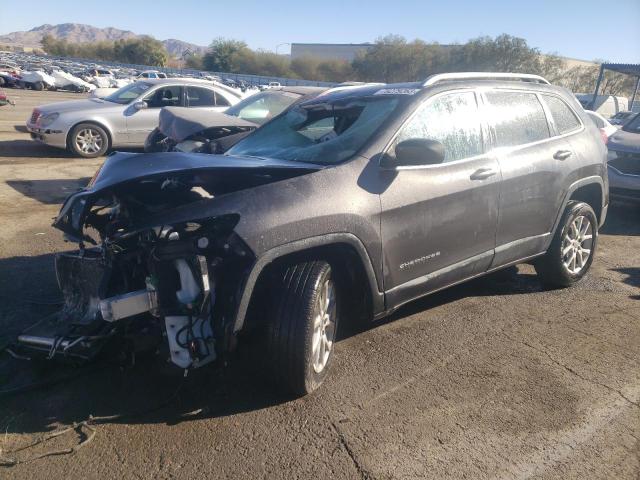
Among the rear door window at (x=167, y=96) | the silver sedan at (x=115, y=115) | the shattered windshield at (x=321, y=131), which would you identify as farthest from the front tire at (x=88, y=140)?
the shattered windshield at (x=321, y=131)

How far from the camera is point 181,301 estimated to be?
2.89m

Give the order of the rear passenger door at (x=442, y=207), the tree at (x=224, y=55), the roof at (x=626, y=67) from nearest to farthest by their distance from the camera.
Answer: the rear passenger door at (x=442, y=207)
the roof at (x=626, y=67)
the tree at (x=224, y=55)

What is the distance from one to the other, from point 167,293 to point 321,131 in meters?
1.95

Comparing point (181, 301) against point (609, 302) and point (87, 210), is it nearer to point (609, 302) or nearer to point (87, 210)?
point (87, 210)

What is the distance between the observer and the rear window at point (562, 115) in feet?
16.1

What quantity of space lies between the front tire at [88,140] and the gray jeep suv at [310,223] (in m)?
8.04

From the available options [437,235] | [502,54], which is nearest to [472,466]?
[437,235]

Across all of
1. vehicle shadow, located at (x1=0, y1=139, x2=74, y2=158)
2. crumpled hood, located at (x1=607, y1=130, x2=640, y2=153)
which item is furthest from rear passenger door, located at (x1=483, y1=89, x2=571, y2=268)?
vehicle shadow, located at (x1=0, y1=139, x2=74, y2=158)

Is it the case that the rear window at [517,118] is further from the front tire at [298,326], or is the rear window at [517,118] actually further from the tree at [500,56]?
the tree at [500,56]

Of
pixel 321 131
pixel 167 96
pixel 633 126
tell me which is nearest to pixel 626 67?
pixel 633 126

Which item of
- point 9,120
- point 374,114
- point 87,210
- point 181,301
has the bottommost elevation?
point 9,120

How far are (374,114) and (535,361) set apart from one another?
81.0 inches

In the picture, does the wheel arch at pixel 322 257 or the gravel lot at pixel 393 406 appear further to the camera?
the wheel arch at pixel 322 257

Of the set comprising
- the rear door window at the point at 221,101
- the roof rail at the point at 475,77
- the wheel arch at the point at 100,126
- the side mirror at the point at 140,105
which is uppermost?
the roof rail at the point at 475,77
